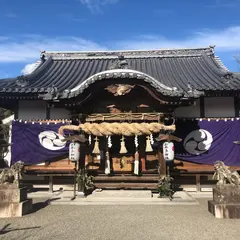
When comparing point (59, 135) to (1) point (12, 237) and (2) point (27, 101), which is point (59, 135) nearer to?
(2) point (27, 101)

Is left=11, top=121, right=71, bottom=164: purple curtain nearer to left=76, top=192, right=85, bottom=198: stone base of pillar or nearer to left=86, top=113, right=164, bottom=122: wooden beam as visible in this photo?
left=86, top=113, right=164, bottom=122: wooden beam

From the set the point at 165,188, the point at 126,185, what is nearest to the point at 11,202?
the point at 126,185

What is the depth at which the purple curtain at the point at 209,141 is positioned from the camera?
12.2m

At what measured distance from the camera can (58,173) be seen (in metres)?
12.1

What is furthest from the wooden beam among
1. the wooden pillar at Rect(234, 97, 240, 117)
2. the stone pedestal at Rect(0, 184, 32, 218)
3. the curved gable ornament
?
the stone pedestal at Rect(0, 184, 32, 218)

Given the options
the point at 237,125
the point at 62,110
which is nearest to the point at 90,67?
the point at 62,110

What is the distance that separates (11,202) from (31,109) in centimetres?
596

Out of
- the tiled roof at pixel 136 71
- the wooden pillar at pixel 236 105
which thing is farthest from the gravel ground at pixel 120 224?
the wooden pillar at pixel 236 105

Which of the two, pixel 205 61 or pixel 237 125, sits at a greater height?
pixel 205 61

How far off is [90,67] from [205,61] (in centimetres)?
674

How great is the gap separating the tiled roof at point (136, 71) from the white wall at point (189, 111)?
39.6 inches

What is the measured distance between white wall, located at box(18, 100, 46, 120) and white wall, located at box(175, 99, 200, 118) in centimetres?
632

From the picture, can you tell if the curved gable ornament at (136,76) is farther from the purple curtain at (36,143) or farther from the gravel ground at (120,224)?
the gravel ground at (120,224)

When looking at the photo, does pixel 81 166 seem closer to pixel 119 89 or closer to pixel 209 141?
pixel 119 89
